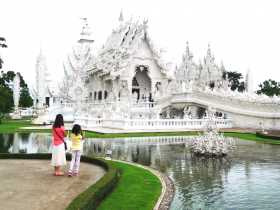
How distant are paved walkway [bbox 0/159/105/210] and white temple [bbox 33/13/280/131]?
15.9 meters

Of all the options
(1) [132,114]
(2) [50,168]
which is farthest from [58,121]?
(1) [132,114]

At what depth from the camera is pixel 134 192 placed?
855 centimetres

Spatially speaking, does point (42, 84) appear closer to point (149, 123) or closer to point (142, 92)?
point (142, 92)

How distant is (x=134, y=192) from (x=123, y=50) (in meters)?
32.1

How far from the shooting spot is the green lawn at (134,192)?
746 centimetres

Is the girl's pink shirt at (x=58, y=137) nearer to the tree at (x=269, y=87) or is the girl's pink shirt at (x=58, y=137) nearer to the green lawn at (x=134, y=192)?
the green lawn at (x=134, y=192)

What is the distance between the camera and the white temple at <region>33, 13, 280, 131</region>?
29703 mm

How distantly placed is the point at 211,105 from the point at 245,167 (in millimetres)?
20812

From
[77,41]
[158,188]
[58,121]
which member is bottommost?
[158,188]

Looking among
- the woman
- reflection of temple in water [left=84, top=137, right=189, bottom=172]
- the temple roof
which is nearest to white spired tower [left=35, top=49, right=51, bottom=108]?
the temple roof

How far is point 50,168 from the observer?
1111 cm

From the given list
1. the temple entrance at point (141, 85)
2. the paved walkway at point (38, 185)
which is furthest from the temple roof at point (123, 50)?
the paved walkway at point (38, 185)

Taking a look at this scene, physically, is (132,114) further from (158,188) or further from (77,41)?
(158,188)

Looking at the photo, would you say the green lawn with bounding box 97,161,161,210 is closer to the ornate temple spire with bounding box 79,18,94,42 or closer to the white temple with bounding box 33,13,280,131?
the white temple with bounding box 33,13,280,131
